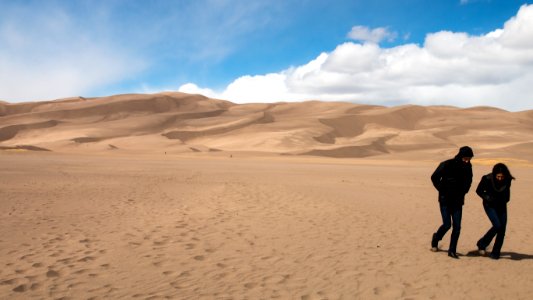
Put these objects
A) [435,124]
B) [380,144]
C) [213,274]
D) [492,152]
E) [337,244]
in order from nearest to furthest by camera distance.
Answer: [213,274] → [337,244] → [492,152] → [380,144] → [435,124]

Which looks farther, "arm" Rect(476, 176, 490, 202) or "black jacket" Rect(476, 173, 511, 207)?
"arm" Rect(476, 176, 490, 202)

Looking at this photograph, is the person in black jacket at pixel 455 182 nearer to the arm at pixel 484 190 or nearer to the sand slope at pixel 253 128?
the arm at pixel 484 190

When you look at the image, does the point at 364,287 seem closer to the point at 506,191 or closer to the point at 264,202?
the point at 506,191

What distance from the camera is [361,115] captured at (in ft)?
329

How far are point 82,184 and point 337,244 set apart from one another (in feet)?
40.7

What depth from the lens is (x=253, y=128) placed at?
88.3 m

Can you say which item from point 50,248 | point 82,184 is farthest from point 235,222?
point 82,184

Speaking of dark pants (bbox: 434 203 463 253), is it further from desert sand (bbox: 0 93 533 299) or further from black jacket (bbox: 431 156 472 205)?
desert sand (bbox: 0 93 533 299)

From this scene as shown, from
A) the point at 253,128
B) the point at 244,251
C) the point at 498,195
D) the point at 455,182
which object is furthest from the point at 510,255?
the point at 253,128

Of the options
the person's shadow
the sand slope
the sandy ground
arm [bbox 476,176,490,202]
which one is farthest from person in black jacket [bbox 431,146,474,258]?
the sand slope

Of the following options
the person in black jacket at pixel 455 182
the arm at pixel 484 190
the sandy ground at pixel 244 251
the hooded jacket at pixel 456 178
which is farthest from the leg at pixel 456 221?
the arm at pixel 484 190

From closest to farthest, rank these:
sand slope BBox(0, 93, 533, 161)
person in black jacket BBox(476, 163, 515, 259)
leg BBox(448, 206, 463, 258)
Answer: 1. person in black jacket BBox(476, 163, 515, 259)
2. leg BBox(448, 206, 463, 258)
3. sand slope BBox(0, 93, 533, 161)

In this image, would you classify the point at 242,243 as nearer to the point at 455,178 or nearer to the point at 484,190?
the point at 455,178

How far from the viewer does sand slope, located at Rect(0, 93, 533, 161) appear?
220ft
